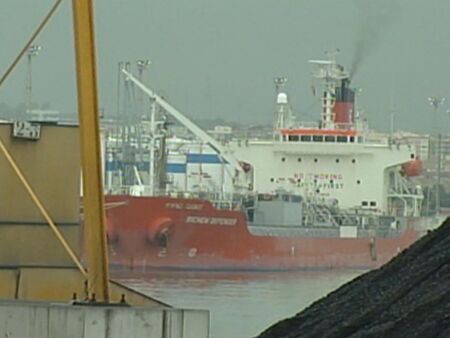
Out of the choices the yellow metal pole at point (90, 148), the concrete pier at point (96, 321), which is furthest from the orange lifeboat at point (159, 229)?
the concrete pier at point (96, 321)

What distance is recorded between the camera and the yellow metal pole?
9781 millimetres

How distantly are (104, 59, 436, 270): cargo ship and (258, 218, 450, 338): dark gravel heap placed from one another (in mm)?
28905

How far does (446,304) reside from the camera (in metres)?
6.84

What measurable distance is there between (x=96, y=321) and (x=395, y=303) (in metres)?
2.39

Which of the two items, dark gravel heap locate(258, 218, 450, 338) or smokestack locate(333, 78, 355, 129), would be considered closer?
dark gravel heap locate(258, 218, 450, 338)

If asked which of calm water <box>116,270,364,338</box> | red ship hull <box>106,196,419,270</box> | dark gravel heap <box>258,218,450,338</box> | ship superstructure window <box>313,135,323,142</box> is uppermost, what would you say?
ship superstructure window <box>313,135,323,142</box>

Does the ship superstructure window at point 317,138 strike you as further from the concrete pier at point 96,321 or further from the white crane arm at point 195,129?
the concrete pier at point 96,321

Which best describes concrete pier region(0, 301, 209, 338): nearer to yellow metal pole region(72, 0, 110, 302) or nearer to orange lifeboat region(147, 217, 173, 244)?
yellow metal pole region(72, 0, 110, 302)

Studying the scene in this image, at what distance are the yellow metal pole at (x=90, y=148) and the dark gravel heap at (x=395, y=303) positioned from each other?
1325 mm

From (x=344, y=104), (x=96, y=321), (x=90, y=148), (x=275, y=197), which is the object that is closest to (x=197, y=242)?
(x=275, y=197)

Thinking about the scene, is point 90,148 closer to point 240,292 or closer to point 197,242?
point 240,292

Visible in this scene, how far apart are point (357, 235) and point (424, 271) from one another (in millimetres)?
34868

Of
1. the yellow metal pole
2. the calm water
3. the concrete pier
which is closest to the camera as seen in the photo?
the concrete pier

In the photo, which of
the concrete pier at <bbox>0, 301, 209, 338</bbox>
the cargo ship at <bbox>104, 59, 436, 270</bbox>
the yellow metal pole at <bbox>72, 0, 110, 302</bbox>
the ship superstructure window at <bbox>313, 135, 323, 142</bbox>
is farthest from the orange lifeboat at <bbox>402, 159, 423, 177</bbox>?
the concrete pier at <bbox>0, 301, 209, 338</bbox>
